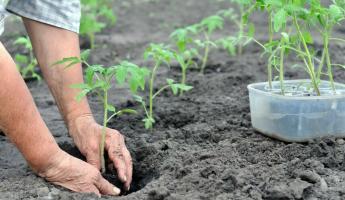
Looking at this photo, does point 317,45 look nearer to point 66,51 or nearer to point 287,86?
point 287,86

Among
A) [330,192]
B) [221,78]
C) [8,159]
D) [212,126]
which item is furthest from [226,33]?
[330,192]

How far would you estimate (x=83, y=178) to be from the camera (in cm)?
245

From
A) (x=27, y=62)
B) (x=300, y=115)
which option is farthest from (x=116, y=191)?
(x=27, y=62)

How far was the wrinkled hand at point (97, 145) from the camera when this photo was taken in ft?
8.63

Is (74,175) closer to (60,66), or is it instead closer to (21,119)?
(21,119)

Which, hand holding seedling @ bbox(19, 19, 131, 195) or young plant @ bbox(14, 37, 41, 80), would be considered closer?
hand holding seedling @ bbox(19, 19, 131, 195)

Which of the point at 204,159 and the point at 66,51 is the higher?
the point at 66,51

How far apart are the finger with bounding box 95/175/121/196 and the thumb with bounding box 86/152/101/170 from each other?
0.20 meters

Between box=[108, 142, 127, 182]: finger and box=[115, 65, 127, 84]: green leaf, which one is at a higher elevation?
box=[115, 65, 127, 84]: green leaf

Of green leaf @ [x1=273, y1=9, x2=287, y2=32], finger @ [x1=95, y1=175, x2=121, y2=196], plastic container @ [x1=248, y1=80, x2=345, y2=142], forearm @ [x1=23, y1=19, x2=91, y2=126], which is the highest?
green leaf @ [x1=273, y1=9, x2=287, y2=32]

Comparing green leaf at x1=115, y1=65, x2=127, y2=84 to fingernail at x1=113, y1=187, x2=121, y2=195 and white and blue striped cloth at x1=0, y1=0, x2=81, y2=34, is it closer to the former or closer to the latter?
fingernail at x1=113, y1=187, x2=121, y2=195

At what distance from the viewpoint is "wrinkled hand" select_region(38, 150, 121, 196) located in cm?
244

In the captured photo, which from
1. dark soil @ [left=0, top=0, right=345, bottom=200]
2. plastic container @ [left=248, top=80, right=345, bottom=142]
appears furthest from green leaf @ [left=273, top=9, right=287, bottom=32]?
dark soil @ [left=0, top=0, right=345, bottom=200]

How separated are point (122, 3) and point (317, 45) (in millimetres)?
3586
